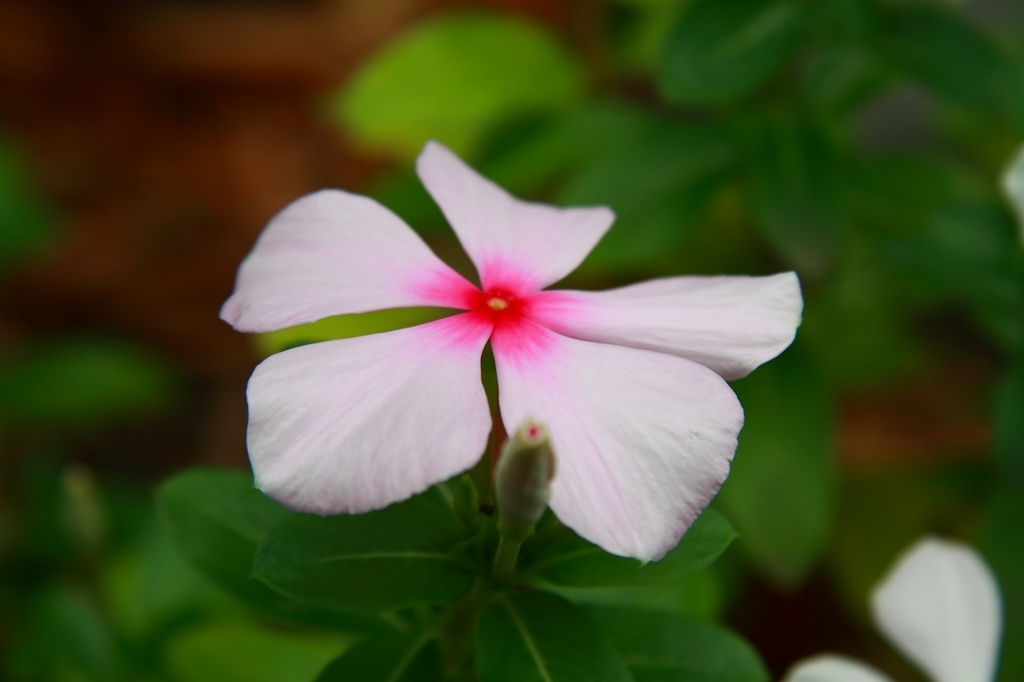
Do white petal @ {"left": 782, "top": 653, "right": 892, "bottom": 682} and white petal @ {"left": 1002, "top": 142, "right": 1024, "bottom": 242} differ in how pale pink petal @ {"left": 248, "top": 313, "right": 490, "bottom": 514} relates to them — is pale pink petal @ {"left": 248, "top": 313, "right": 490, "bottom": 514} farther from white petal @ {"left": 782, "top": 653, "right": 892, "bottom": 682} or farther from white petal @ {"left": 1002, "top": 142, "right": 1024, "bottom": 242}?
white petal @ {"left": 1002, "top": 142, "right": 1024, "bottom": 242}

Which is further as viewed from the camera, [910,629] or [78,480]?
[78,480]

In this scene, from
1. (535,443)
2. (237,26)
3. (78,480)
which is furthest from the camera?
(237,26)

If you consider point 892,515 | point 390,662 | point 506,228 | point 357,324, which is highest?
point 506,228

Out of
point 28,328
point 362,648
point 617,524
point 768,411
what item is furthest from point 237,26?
point 617,524

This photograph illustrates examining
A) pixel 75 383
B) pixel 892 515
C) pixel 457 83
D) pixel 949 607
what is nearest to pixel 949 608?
pixel 949 607

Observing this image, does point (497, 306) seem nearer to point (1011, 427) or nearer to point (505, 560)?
point (505, 560)

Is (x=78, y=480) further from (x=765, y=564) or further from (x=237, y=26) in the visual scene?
(x=237, y=26)

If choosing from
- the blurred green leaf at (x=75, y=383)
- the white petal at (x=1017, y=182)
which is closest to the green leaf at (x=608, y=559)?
the white petal at (x=1017, y=182)
